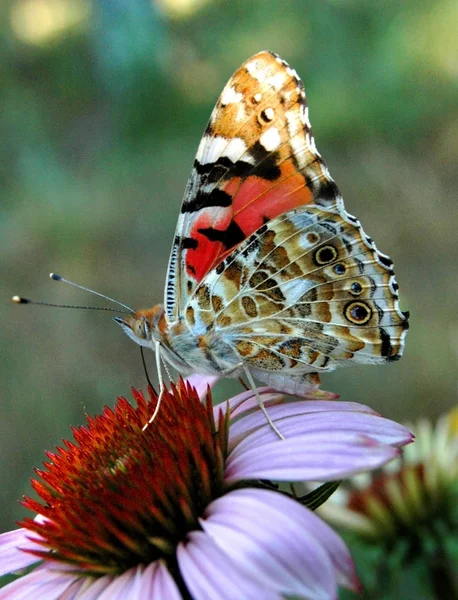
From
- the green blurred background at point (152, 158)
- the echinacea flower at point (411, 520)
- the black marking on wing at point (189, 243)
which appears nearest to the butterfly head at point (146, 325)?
the black marking on wing at point (189, 243)

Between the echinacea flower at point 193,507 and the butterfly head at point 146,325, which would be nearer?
the echinacea flower at point 193,507

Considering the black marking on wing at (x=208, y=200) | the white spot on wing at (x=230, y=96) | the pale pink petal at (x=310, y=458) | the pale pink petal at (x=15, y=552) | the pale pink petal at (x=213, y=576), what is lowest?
the pale pink petal at (x=213, y=576)

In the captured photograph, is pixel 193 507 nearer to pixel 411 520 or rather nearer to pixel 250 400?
pixel 250 400

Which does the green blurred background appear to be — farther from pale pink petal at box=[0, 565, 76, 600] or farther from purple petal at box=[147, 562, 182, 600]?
purple petal at box=[147, 562, 182, 600]

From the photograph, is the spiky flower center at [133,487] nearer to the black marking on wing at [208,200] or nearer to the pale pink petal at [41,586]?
the pale pink petal at [41,586]

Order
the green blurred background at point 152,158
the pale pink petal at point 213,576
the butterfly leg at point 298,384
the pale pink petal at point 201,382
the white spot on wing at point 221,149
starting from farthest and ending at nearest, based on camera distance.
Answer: the green blurred background at point 152,158 < the pale pink petal at point 201,382 < the white spot on wing at point 221,149 < the butterfly leg at point 298,384 < the pale pink petal at point 213,576

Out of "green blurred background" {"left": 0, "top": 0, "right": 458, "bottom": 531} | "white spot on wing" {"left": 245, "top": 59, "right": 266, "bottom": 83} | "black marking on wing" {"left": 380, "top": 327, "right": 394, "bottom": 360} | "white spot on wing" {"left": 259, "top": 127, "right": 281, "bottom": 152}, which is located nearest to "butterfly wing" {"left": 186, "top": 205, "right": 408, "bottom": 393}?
"black marking on wing" {"left": 380, "top": 327, "right": 394, "bottom": 360}
